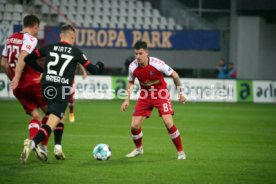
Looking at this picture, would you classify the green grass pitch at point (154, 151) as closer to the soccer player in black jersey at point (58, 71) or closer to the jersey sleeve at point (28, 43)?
the soccer player in black jersey at point (58, 71)

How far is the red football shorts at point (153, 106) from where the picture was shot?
40.3 feet

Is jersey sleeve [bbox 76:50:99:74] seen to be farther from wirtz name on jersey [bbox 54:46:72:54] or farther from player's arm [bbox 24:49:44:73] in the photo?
player's arm [bbox 24:49:44:73]

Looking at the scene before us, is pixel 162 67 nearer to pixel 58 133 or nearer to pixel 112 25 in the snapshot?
pixel 58 133

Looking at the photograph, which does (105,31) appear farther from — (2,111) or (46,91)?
(46,91)

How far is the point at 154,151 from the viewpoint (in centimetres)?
1348

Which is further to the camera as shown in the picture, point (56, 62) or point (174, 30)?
point (174, 30)

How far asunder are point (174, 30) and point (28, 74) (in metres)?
23.8

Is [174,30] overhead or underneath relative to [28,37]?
overhead

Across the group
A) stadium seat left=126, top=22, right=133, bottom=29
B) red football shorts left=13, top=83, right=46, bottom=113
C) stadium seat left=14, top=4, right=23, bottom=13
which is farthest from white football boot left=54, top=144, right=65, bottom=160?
stadium seat left=126, top=22, right=133, bottom=29

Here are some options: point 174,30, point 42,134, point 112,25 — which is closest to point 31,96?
point 42,134

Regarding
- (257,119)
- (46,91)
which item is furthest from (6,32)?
(46,91)

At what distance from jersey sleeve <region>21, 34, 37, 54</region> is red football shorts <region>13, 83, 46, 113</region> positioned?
2.11ft

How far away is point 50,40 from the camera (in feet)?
107

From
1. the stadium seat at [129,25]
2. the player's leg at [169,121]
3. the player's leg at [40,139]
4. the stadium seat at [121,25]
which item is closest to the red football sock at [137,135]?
the player's leg at [169,121]
